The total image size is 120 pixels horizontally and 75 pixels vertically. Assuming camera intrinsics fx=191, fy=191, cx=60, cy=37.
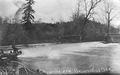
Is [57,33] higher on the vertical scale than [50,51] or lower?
higher

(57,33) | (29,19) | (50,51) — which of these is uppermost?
(29,19)

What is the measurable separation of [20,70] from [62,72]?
1.46m

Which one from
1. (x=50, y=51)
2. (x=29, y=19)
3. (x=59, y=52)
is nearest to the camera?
(x=59, y=52)

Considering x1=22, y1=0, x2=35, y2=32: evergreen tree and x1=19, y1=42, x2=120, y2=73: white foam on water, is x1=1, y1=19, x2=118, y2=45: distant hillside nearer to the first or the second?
x1=22, y1=0, x2=35, y2=32: evergreen tree

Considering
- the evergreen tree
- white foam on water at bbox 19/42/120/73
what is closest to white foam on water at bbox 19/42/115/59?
white foam on water at bbox 19/42/120/73


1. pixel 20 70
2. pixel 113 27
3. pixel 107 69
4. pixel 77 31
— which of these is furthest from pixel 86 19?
pixel 20 70

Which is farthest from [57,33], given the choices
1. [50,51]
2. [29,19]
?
[50,51]

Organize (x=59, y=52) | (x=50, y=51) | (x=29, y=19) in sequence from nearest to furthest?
(x=59, y=52) → (x=50, y=51) → (x=29, y=19)

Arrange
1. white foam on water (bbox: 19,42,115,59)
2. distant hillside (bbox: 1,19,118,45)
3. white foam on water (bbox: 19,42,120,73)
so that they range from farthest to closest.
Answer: distant hillside (bbox: 1,19,118,45) < white foam on water (bbox: 19,42,115,59) < white foam on water (bbox: 19,42,120,73)

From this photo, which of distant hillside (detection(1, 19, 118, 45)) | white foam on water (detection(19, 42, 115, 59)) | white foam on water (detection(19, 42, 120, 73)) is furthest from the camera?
distant hillside (detection(1, 19, 118, 45))

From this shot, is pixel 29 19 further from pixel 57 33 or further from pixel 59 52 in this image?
pixel 59 52

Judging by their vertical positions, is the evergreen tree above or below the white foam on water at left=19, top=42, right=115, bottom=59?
above

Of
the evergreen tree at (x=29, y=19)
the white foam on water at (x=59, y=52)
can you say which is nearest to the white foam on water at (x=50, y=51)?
the white foam on water at (x=59, y=52)

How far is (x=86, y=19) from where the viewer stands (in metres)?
32.8
